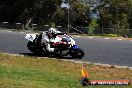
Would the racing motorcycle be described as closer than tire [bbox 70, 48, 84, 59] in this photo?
No

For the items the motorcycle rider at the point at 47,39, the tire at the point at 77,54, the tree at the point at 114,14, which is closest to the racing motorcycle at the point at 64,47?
the tire at the point at 77,54

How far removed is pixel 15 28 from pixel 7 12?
25.6 feet

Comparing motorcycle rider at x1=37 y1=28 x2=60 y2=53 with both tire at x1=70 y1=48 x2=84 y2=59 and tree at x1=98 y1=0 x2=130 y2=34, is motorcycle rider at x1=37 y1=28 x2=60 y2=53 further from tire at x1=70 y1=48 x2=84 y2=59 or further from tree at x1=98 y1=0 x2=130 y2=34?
tree at x1=98 y1=0 x2=130 y2=34

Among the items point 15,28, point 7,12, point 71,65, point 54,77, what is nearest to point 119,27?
point 15,28

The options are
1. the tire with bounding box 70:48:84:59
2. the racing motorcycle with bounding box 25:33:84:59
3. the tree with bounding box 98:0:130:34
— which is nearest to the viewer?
the tire with bounding box 70:48:84:59

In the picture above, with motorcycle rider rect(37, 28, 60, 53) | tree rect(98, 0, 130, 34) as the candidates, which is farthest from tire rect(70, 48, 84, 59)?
tree rect(98, 0, 130, 34)

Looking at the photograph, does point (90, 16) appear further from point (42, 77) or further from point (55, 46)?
point (42, 77)

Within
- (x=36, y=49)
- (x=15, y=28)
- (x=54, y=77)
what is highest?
(x=54, y=77)

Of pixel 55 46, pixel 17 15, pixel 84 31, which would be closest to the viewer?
pixel 55 46

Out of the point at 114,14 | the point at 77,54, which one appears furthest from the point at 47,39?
the point at 114,14

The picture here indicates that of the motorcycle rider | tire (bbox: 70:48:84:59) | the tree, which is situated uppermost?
the motorcycle rider

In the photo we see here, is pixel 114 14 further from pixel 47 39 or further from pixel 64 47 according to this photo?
pixel 64 47

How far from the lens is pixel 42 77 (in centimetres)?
1227

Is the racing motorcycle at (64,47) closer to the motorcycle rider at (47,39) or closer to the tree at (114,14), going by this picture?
the motorcycle rider at (47,39)
